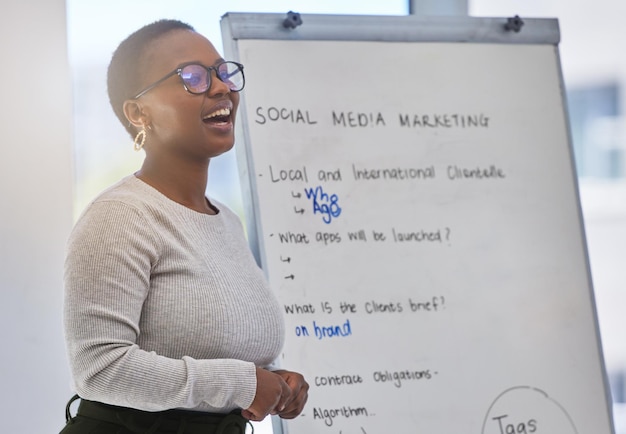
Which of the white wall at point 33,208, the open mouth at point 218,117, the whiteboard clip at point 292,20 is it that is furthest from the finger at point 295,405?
the whiteboard clip at point 292,20

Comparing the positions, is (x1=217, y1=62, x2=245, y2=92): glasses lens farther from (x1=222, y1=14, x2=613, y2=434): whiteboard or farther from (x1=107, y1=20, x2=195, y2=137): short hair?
(x1=222, y1=14, x2=613, y2=434): whiteboard

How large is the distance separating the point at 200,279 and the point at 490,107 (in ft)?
3.69

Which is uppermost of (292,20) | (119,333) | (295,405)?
(292,20)

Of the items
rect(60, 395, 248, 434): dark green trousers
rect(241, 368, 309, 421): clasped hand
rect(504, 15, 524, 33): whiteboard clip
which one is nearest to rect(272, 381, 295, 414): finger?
rect(241, 368, 309, 421): clasped hand

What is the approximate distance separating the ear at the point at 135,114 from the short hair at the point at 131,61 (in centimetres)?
2

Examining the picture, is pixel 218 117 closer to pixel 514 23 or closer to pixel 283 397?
pixel 283 397

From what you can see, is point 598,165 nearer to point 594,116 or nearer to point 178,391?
point 594,116

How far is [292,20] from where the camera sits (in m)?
2.11

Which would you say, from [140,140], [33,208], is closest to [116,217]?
[140,140]

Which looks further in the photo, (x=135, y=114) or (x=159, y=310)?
(x=135, y=114)

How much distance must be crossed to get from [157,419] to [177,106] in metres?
0.53

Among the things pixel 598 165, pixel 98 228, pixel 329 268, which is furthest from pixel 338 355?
pixel 598 165

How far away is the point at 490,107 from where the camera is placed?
2291 millimetres

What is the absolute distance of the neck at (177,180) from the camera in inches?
60.9
